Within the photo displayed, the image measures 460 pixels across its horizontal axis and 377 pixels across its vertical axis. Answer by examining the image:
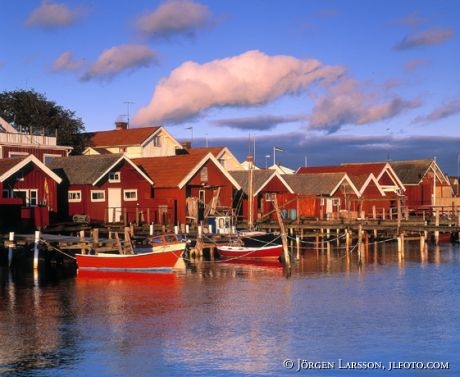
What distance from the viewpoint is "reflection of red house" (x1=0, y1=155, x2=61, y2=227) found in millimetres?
51078

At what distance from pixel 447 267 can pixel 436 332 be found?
65.1ft

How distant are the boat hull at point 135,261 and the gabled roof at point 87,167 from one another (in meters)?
14.8

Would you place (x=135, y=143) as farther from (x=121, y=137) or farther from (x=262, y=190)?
(x=262, y=190)

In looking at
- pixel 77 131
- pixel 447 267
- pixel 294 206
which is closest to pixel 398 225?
pixel 447 267

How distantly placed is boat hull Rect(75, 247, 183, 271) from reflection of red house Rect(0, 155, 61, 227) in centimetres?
1016

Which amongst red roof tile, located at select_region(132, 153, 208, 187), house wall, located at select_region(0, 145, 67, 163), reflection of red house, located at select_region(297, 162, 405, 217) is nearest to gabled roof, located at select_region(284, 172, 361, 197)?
reflection of red house, located at select_region(297, 162, 405, 217)

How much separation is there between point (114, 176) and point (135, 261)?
17685mm

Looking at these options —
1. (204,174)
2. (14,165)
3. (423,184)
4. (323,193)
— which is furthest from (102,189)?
(423,184)

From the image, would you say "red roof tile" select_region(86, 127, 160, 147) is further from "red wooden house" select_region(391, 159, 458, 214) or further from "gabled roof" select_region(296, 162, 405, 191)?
"red wooden house" select_region(391, 159, 458, 214)

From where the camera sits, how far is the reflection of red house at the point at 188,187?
198 feet

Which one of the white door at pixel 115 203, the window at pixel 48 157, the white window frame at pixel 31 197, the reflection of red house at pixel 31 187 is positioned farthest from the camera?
the window at pixel 48 157

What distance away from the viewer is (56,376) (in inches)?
835

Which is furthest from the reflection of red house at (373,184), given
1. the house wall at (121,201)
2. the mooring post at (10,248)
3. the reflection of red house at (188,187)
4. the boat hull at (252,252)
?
the mooring post at (10,248)

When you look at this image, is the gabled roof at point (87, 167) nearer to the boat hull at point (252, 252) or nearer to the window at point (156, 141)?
the boat hull at point (252, 252)
